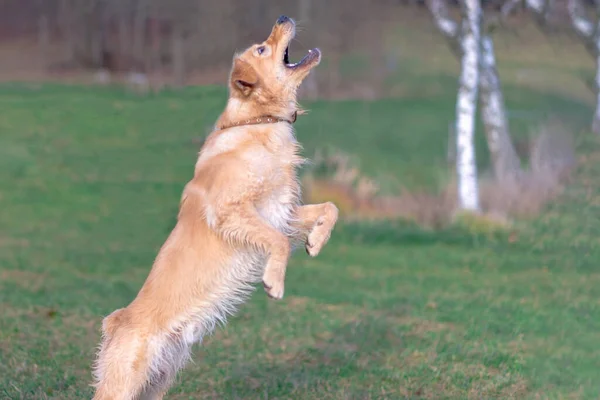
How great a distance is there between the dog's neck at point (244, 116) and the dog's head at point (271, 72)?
0.11 ft

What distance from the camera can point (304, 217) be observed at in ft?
19.8

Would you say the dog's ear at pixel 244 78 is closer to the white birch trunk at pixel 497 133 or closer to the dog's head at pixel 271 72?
the dog's head at pixel 271 72

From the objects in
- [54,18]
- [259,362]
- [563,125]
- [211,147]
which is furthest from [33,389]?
[54,18]

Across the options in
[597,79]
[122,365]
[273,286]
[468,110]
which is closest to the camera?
[122,365]

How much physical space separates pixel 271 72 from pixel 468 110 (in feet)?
27.5

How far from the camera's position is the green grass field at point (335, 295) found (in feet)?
23.5

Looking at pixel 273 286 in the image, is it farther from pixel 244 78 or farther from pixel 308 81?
pixel 308 81

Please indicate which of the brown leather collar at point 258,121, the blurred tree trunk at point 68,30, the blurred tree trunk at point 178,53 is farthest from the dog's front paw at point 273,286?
the blurred tree trunk at point 68,30

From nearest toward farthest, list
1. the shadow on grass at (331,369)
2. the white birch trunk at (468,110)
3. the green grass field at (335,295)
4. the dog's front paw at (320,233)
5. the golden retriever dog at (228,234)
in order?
the golden retriever dog at (228,234)
the dog's front paw at (320,233)
the shadow on grass at (331,369)
the green grass field at (335,295)
the white birch trunk at (468,110)

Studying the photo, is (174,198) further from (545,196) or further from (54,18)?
(54,18)

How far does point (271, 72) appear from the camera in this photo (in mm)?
6102

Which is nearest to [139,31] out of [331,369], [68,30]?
[68,30]

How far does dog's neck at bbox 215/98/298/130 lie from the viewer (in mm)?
6000

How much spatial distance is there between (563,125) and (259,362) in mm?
13546
